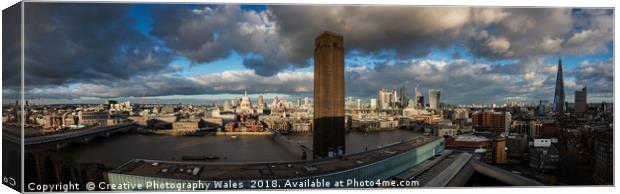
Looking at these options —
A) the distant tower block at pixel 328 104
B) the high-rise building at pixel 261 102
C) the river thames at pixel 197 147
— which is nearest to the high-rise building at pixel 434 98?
the river thames at pixel 197 147

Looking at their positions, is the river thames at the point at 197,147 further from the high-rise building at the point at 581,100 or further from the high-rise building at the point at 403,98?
the high-rise building at the point at 581,100

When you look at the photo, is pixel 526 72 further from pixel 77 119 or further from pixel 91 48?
pixel 77 119

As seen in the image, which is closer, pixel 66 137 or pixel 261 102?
pixel 66 137

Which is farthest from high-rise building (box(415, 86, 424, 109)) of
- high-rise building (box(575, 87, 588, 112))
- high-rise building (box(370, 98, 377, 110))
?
high-rise building (box(575, 87, 588, 112))

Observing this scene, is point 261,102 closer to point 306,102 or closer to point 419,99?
point 306,102

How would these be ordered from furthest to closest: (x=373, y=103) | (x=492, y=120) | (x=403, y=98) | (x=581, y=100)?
(x=373, y=103)
(x=403, y=98)
(x=492, y=120)
(x=581, y=100)

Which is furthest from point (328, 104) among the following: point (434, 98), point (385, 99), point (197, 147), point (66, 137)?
point (66, 137)

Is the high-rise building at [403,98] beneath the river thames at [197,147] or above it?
above
